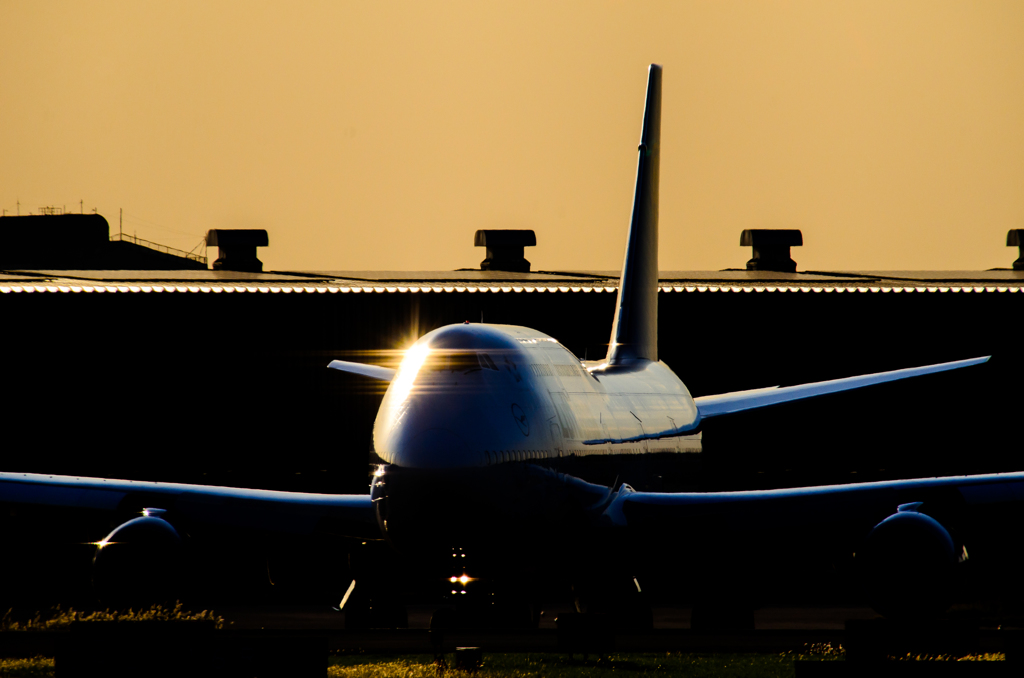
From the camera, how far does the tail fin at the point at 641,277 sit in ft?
118

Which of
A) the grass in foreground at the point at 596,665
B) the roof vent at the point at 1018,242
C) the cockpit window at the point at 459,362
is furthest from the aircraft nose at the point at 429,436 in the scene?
the roof vent at the point at 1018,242

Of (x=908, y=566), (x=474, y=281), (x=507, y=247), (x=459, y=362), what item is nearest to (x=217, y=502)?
(x=459, y=362)

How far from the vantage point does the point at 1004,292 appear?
47.1 meters

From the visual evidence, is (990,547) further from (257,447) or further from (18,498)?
(18,498)

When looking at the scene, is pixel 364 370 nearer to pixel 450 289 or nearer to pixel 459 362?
pixel 450 289

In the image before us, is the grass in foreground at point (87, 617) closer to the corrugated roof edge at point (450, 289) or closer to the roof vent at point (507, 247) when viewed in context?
the corrugated roof edge at point (450, 289)

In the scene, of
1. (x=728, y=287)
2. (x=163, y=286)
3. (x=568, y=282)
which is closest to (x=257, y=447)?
(x=163, y=286)

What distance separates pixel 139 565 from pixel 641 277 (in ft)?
51.6

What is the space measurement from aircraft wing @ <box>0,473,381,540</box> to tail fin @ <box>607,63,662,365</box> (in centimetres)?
1133

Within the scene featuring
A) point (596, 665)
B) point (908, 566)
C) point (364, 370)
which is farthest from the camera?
point (364, 370)

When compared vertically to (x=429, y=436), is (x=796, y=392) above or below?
below

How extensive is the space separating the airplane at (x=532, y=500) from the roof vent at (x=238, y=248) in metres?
21.1

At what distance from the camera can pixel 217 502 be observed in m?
26.5

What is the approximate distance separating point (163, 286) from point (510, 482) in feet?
82.2
